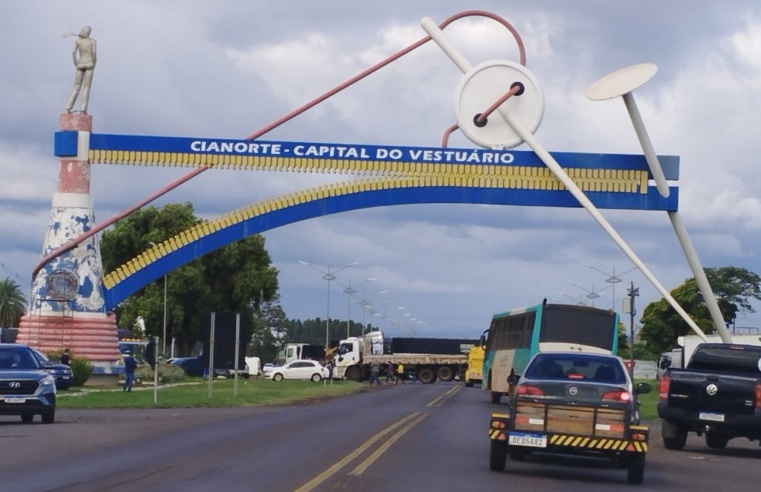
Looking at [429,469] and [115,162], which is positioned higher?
[115,162]

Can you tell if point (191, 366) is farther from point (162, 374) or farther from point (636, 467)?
point (636, 467)

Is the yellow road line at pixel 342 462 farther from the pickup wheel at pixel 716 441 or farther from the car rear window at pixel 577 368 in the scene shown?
the pickup wheel at pixel 716 441

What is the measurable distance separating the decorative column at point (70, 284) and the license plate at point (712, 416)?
116ft

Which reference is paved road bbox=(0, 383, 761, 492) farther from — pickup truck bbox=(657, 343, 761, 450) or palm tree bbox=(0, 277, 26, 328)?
palm tree bbox=(0, 277, 26, 328)

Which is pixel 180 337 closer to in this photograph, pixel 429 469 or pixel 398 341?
pixel 398 341

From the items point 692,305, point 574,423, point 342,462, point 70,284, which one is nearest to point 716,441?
point 574,423

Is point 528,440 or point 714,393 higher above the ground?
point 714,393

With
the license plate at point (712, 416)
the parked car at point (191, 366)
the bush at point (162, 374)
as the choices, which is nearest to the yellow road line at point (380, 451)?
the license plate at point (712, 416)

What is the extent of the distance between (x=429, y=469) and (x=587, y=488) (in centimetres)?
237

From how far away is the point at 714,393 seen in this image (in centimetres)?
2534

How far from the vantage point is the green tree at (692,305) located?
109 m

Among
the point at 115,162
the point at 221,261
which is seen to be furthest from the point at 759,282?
the point at 115,162

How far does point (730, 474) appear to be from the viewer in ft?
70.5

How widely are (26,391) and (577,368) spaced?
49.3 ft
